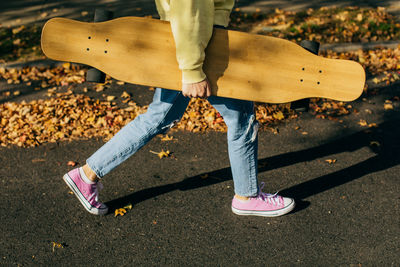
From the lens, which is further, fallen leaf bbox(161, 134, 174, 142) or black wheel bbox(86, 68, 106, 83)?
fallen leaf bbox(161, 134, 174, 142)

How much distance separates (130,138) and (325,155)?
185cm

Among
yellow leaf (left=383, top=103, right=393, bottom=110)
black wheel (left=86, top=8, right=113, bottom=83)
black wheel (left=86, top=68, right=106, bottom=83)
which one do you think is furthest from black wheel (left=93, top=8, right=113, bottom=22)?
yellow leaf (left=383, top=103, right=393, bottom=110)

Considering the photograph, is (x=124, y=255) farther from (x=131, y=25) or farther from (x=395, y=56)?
(x=395, y=56)

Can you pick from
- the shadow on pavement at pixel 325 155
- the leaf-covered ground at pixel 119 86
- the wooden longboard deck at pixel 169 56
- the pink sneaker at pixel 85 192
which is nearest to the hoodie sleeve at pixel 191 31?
the wooden longboard deck at pixel 169 56

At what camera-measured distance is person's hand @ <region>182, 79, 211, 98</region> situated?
8.02 feet

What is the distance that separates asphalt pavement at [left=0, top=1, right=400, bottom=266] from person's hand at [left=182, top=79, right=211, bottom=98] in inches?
39.8

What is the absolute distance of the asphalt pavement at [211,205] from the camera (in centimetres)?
275

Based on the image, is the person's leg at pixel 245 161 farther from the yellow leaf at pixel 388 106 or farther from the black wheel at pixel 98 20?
the yellow leaf at pixel 388 106

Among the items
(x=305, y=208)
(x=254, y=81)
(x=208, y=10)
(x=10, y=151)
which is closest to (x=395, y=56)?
(x=305, y=208)

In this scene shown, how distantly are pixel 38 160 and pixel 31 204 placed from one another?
0.67 metres

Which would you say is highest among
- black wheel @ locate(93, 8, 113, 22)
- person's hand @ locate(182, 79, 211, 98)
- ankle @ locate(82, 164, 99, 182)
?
black wheel @ locate(93, 8, 113, 22)

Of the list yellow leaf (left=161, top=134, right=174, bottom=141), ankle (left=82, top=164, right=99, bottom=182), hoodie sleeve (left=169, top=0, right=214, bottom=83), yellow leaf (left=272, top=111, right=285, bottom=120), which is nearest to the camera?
hoodie sleeve (left=169, top=0, right=214, bottom=83)

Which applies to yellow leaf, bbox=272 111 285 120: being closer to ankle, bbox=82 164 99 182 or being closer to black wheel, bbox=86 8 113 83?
ankle, bbox=82 164 99 182

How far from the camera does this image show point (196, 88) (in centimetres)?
245
